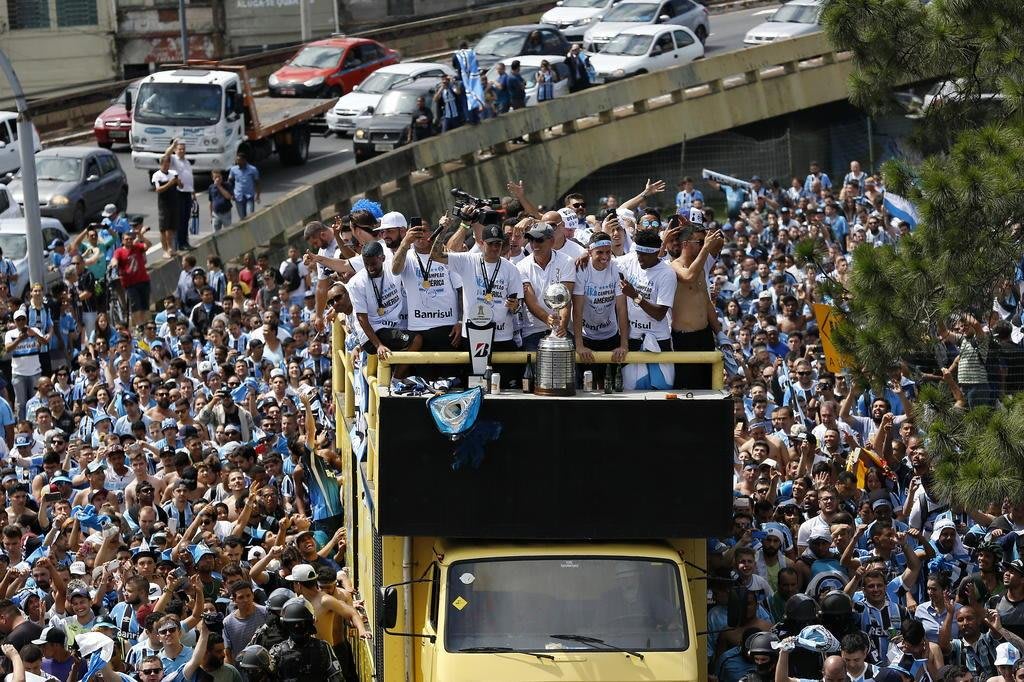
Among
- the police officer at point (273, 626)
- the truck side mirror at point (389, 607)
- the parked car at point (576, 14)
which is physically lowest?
the police officer at point (273, 626)

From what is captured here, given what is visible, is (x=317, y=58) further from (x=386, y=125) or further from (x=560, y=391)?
(x=560, y=391)

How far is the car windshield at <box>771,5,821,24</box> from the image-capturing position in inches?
1679

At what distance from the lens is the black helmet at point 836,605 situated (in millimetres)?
11844

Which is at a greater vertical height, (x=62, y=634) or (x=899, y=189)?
(x=899, y=189)

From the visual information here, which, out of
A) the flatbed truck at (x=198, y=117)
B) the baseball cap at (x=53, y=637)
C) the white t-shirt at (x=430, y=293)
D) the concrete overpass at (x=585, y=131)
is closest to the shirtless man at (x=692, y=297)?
the white t-shirt at (x=430, y=293)

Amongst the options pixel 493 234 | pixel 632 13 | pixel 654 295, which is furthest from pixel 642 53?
pixel 493 234

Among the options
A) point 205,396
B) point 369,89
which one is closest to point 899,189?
point 205,396

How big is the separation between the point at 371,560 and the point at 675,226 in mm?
3196

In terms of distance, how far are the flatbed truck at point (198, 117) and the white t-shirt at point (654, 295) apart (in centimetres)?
2226

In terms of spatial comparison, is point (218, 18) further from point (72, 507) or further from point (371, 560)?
point (371, 560)

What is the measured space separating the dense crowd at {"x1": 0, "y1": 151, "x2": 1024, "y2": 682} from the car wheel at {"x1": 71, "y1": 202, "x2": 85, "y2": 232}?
10542 mm

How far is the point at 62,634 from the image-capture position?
11.9 metres

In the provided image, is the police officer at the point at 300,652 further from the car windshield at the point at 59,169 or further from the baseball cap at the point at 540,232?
the car windshield at the point at 59,169

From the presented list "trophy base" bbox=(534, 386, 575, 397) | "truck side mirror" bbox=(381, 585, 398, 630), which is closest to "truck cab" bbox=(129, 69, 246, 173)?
"trophy base" bbox=(534, 386, 575, 397)
